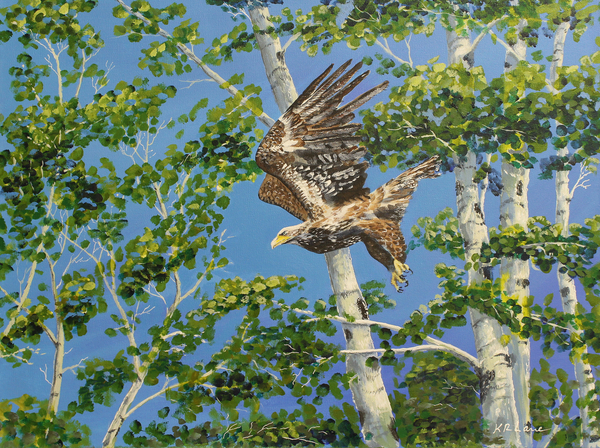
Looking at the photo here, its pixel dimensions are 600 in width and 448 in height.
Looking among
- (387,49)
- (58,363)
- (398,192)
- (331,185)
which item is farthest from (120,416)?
(387,49)

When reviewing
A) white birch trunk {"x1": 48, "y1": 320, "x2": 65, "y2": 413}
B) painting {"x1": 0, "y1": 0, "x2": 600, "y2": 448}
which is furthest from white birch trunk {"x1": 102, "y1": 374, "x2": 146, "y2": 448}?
white birch trunk {"x1": 48, "y1": 320, "x2": 65, "y2": 413}

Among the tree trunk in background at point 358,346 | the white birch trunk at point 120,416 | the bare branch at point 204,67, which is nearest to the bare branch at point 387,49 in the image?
the tree trunk in background at point 358,346

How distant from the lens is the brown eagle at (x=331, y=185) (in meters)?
1.93

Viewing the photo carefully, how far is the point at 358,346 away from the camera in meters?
2.03

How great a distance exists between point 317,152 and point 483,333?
111 cm

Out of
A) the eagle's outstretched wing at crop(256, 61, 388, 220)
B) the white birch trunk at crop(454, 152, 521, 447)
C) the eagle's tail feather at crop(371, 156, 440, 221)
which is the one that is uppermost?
the eagle's outstretched wing at crop(256, 61, 388, 220)

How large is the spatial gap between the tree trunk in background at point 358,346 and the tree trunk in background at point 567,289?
0.87 m

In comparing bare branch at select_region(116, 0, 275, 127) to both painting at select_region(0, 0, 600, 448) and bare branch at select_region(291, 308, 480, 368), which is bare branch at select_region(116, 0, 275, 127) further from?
bare branch at select_region(291, 308, 480, 368)

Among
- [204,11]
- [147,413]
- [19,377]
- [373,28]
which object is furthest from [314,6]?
[19,377]

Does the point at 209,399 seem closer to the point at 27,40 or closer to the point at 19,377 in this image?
the point at 19,377

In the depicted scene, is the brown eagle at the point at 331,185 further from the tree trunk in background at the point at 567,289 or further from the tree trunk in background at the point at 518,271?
the tree trunk in background at the point at 567,289

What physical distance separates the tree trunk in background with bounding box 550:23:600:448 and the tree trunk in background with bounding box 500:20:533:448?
15 centimetres

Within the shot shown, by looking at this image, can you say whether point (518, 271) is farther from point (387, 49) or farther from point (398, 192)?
point (387, 49)

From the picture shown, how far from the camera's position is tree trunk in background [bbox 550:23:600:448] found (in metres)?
2.03
